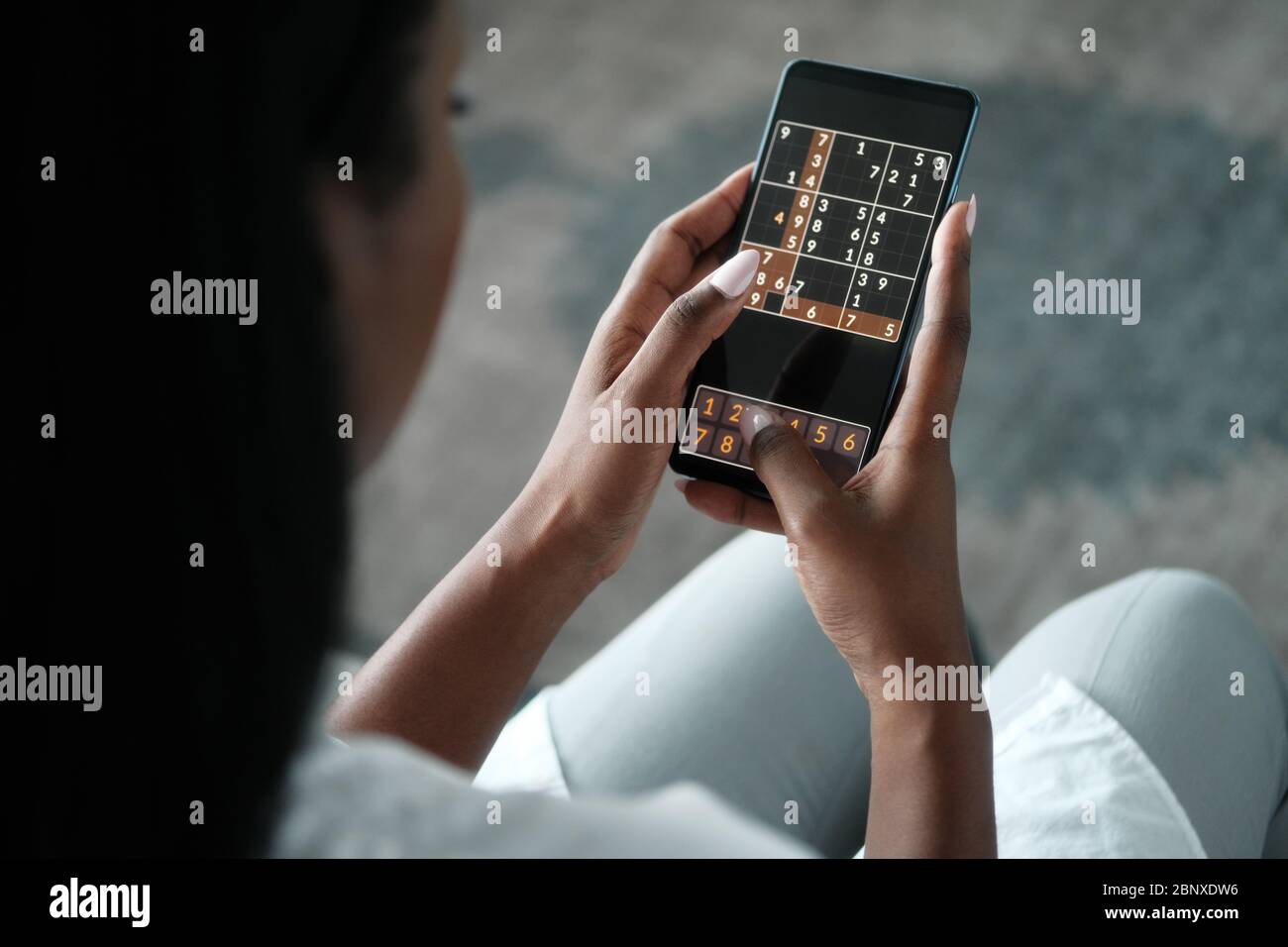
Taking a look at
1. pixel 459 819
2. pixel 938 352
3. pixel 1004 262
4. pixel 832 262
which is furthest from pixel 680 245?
pixel 1004 262

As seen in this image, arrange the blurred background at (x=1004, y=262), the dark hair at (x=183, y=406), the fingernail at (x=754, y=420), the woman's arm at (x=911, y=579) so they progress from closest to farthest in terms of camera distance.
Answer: the dark hair at (x=183, y=406) → the woman's arm at (x=911, y=579) → the fingernail at (x=754, y=420) → the blurred background at (x=1004, y=262)

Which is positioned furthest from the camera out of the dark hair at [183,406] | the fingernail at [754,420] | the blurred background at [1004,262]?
the blurred background at [1004,262]

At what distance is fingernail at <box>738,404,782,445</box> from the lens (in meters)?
0.61

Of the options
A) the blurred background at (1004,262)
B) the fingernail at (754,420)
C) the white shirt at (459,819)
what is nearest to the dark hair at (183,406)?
the white shirt at (459,819)

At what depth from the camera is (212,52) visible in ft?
0.84

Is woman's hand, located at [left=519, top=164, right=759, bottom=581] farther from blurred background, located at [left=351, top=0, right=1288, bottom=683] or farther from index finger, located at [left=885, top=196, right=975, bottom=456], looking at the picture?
blurred background, located at [left=351, top=0, right=1288, bottom=683]

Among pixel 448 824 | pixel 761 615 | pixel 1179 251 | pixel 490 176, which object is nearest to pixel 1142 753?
pixel 761 615

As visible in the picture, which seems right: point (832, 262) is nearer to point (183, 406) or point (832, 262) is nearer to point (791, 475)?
point (791, 475)

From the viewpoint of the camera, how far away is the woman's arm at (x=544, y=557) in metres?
0.54

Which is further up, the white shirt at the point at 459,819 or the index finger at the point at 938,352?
the index finger at the point at 938,352

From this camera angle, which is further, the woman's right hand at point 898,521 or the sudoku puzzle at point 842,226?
the sudoku puzzle at point 842,226

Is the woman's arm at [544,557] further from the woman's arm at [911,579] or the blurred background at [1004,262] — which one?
the blurred background at [1004,262]

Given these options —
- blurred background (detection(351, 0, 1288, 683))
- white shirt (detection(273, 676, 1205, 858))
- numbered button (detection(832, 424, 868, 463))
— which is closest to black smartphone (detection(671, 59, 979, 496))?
numbered button (detection(832, 424, 868, 463))

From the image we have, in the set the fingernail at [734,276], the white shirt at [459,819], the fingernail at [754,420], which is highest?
the fingernail at [734,276]
